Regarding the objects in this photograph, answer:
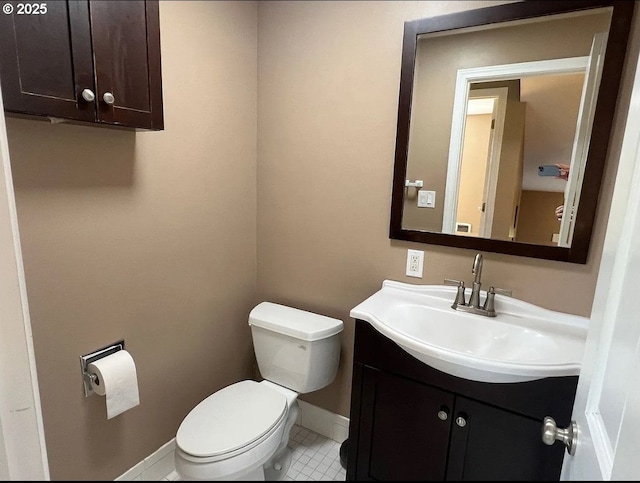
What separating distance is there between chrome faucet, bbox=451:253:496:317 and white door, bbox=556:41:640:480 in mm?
578

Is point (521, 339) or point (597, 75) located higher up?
point (597, 75)

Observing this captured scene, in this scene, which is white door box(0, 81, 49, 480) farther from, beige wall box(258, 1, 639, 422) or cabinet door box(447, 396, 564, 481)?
beige wall box(258, 1, 639, 422)

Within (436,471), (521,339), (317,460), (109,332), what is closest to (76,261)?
(109,332)

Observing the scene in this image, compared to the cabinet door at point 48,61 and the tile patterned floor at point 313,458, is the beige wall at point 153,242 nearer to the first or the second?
the cabinet door at point 48,61

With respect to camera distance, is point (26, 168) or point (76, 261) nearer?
point (26, 168)

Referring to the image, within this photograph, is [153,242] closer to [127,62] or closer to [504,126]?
[127,62]

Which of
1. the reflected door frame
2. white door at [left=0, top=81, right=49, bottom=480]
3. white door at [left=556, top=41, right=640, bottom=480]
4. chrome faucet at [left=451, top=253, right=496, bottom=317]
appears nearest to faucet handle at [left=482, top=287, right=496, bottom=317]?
chrome faucet at [left=451, top=253, right=496, bottom=317]

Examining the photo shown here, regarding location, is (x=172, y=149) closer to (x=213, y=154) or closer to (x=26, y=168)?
(x=213, y=154)

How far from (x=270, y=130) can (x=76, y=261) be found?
0.98 m

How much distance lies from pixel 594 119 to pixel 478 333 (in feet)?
2.54

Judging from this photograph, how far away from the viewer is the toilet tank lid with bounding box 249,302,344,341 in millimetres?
1517

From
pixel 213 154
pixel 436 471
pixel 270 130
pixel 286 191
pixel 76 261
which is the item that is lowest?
pixel 436 471

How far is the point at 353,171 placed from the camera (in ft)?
5.10

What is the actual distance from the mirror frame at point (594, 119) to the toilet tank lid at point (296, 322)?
48cm
